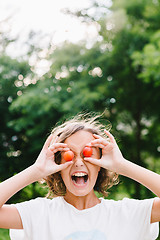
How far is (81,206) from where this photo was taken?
1991mm

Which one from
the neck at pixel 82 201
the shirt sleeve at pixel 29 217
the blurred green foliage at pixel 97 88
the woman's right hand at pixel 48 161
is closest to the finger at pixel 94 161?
the woman's right hand at pixel 48 161

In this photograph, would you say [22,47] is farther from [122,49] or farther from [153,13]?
[153,13]

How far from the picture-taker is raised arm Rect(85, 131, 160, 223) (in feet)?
6.15

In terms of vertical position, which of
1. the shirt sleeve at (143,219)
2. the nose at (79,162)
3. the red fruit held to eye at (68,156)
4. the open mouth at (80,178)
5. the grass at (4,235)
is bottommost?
the grass at (4,235)

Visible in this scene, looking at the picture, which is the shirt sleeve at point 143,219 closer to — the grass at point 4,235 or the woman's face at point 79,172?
the woman's face at point 79,172

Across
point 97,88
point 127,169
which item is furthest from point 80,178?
point 97,88

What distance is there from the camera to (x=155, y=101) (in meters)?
11.0

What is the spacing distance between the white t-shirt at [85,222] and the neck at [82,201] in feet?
0.17

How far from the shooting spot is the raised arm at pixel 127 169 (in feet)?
6.15

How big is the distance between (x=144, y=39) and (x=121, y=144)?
3.77m

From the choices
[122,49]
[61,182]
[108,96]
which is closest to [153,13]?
[122,49]

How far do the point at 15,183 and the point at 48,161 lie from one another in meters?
0.25

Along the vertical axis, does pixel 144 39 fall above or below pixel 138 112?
above

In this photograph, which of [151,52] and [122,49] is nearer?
[151,52]
